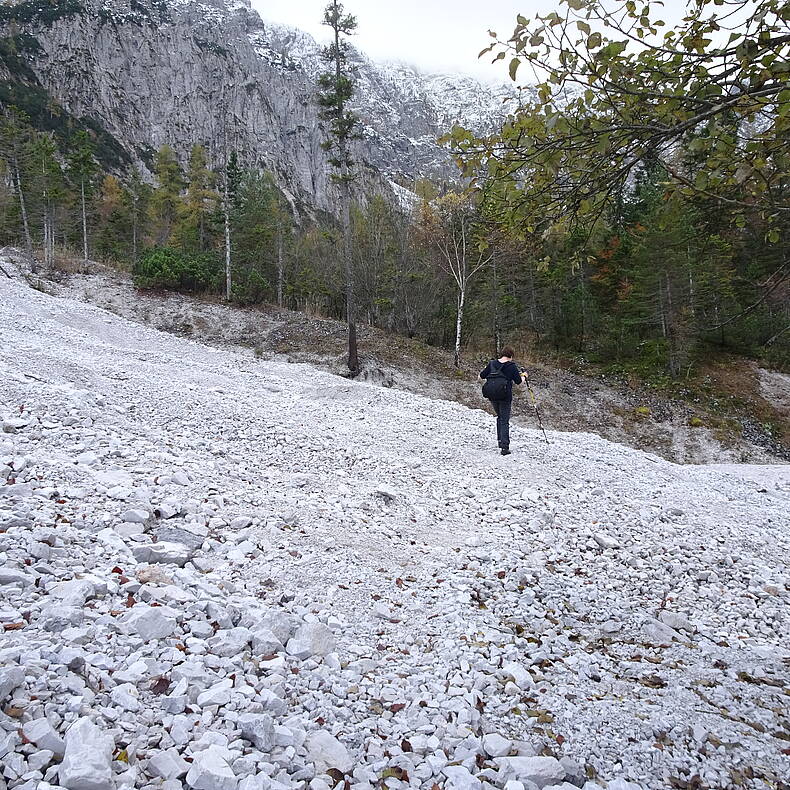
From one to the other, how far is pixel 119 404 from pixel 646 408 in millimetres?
22722

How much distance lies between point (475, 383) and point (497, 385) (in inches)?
534

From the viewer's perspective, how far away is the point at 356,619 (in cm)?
383

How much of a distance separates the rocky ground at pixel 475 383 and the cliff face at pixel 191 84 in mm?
64997

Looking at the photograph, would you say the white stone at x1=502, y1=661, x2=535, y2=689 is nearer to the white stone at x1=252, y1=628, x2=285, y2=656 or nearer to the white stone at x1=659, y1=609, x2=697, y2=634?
the white stone at x1=252, y1=628, x2=285, y2=656

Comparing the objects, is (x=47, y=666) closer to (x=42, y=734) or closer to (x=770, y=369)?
(x=42, y=734)

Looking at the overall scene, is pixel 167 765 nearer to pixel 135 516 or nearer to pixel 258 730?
pixel 258 730

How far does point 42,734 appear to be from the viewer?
2020 millimetres

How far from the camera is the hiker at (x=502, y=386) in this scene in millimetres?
9359

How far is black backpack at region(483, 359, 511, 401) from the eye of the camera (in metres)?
9.32

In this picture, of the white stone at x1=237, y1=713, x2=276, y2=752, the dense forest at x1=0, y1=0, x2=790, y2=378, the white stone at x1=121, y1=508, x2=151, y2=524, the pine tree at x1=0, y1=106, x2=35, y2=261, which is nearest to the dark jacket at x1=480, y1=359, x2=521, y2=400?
the white stone at x1=121, y1=508, x2=151, y2=524

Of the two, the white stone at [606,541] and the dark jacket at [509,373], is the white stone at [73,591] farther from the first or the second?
the dark jacket at [509,373]

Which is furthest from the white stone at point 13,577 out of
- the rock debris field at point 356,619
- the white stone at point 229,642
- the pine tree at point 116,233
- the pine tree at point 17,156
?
the pine tree at point 116,233

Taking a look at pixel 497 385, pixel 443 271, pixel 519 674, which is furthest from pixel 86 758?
pixel 443 271

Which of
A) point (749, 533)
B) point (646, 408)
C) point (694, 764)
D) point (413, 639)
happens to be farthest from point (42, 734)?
point (646, 408)
